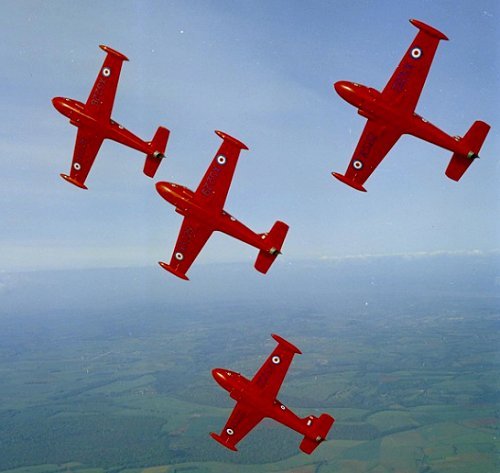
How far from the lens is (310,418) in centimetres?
2077

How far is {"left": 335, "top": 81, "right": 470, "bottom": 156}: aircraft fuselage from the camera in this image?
1916 centimetres

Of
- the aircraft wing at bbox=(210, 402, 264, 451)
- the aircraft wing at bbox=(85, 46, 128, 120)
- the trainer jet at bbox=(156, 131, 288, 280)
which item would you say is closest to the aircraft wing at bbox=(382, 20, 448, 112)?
the trainer jet at bbox=(156, 131, 288, 280)

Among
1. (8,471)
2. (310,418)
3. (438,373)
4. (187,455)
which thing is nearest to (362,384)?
(438,373)

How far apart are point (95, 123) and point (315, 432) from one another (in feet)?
51.3

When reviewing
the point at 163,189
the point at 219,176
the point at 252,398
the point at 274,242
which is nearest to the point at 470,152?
the point at 274,242

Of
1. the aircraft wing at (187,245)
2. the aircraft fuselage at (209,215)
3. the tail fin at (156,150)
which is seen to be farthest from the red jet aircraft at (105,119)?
the aircraft wing at (187,245)

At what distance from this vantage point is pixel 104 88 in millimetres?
20984

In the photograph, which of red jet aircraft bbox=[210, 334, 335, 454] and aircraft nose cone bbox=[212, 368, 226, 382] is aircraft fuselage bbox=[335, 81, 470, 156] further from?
aircraft nose cone bbox=[212, 368, 226, 382]

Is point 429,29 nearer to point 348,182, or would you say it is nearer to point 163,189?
point 348,182

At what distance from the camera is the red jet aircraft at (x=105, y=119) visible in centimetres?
2050

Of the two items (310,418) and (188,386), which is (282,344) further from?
(188,386)

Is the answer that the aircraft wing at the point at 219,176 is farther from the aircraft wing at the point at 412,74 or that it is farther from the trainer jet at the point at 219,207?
the aircraft wing at the point at 412,74

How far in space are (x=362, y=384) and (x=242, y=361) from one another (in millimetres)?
43037

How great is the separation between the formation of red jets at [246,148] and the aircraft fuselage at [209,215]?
4 centimetres
